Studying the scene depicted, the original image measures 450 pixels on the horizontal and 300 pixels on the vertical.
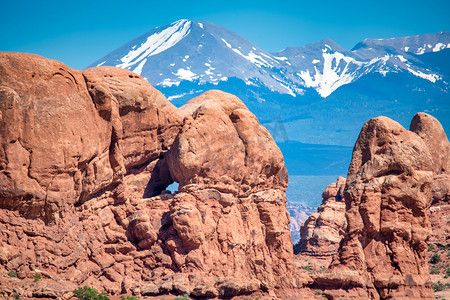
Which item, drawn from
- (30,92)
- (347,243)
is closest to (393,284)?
(347,243)

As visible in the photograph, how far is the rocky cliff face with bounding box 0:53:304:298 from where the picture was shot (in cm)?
3291

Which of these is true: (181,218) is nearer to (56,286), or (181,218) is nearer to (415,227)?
(56,286)

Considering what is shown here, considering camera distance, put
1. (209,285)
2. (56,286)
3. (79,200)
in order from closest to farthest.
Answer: (56,286)
(79,200)
(209,285)

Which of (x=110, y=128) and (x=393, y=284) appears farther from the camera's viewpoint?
(x=393, y=284)

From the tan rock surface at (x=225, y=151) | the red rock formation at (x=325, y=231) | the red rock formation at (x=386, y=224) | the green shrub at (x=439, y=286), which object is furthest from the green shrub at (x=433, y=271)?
the tan rock surface at (x=225, y=151)

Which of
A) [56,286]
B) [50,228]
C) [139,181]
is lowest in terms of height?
[56,286]

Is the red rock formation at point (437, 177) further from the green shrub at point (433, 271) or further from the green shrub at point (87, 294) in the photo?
the green shrub at point (87, 294)

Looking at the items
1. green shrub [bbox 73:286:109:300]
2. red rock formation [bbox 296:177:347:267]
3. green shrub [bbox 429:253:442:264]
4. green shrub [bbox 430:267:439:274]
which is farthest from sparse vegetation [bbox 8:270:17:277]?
red rock formation [bbox 296:177:347:267]

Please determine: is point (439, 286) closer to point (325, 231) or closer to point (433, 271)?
point (433, 271)

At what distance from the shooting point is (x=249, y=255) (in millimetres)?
43156

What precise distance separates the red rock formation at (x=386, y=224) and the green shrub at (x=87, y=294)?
15.0m

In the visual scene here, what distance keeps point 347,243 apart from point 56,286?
19038 millimetres

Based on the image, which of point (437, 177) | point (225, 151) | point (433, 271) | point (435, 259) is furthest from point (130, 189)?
point (437, 177)

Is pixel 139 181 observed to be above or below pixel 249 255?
above
